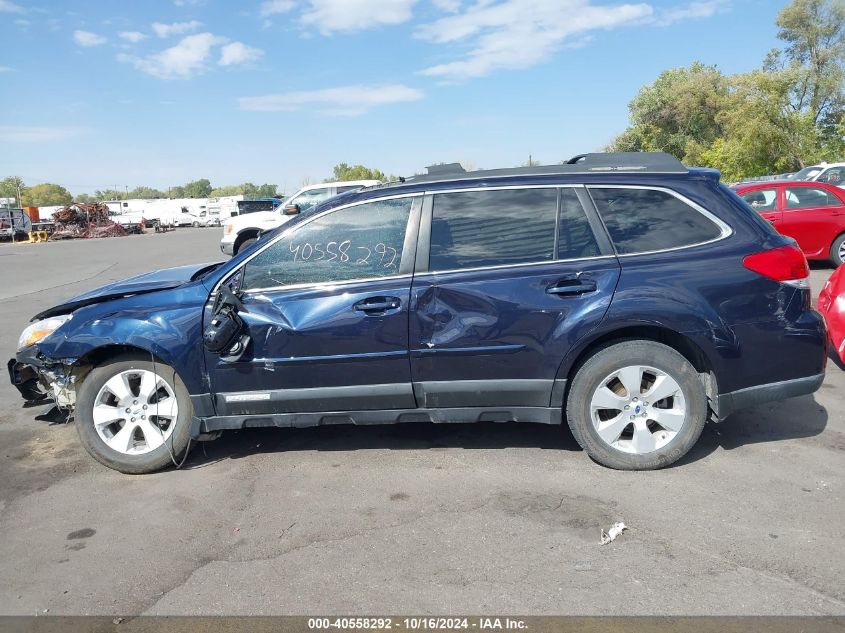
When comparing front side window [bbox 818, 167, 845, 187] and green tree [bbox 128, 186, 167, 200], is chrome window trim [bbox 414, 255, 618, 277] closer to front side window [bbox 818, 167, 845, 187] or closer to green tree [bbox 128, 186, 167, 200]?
front side window [bbox 818, 167, 845, 187]

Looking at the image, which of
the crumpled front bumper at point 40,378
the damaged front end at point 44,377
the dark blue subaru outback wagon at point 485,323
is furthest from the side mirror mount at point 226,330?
the crumpled front bumper at point 40,378

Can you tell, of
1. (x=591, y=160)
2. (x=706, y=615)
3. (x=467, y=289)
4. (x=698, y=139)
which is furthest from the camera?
(x=698, y=139)

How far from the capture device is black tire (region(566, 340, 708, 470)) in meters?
4.10

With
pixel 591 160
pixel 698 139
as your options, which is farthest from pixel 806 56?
pixel 591 160

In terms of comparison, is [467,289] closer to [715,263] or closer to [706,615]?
[715,263]

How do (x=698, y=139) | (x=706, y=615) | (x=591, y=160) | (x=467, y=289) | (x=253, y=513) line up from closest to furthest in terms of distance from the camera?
(x=706, y=615) < (x=253, y=513) < (x=467, y=289) < (x=591, y=160) < (x=698, y=139)

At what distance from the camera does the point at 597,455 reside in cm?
420

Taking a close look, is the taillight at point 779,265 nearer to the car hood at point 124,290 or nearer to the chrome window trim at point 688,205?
the chrome window trim at point 688,205

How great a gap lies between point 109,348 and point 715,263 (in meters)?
3.77

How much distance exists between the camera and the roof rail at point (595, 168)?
4340 mm

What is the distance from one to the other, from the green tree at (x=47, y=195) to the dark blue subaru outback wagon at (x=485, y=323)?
5720 inches

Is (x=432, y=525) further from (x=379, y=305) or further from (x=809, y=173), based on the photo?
(x=809, y=173)

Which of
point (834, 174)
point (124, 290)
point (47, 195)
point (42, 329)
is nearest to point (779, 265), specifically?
point (124, 290)

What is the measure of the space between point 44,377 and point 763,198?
37.6 ft
